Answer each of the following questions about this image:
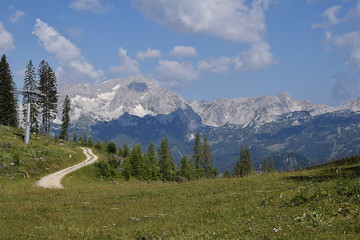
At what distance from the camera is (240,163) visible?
4833 inches

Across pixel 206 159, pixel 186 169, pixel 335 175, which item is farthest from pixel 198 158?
pixel 335 175


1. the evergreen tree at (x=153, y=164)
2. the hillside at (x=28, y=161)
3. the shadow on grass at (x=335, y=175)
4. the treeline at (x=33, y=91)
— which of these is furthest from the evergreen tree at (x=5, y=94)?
the shadow on grass at (x=335, y=175)

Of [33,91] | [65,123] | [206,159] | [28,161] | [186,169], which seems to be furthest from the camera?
[65,123]

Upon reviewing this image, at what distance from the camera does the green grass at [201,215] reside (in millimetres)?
11930

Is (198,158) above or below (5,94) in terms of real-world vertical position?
below

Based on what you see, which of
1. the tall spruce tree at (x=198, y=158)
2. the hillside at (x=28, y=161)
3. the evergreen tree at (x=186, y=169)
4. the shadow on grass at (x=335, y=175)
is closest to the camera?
the shadow on grass at (x=335, y=175)

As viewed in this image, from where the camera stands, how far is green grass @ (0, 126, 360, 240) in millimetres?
11930

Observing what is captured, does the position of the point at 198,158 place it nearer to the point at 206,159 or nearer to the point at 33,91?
the point at 206,159

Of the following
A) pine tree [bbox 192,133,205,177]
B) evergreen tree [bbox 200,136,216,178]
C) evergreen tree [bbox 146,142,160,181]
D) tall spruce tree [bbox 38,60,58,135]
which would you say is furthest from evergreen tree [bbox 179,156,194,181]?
tall spruce tree [bbox 38,60,58,135]

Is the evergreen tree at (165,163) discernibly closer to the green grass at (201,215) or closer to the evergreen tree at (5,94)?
the evergreen tree at (5,94)

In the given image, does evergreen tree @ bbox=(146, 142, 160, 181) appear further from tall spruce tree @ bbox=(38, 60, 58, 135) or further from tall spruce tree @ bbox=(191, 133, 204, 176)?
tall spruce tree @ bbox=(38, 60, 58, 135)

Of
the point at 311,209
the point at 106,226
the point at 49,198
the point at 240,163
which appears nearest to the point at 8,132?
the point at 49,198

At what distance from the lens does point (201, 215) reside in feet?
53.4

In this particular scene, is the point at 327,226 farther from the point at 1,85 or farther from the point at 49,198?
the point at 1,85
